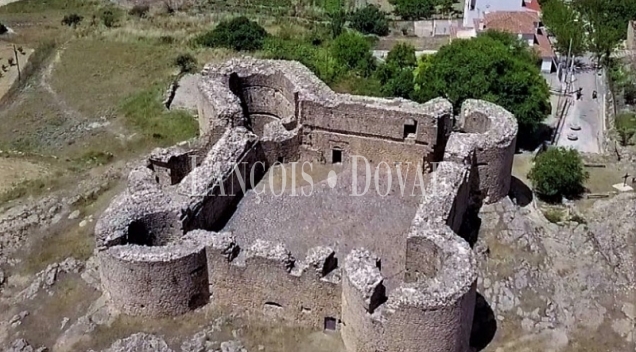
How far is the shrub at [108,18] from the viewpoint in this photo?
59806 mm

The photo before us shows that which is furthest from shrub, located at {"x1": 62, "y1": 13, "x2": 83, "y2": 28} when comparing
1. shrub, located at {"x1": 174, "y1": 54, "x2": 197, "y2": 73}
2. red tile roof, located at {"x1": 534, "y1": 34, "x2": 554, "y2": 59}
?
red tile roof, located at {"x1": 534, "y1": 34, "x2": 554, "y2": 59}

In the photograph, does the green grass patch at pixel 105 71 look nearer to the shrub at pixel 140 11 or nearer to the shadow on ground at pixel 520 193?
the shrub at pixel 140 11

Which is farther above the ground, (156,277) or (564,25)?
(564,25)

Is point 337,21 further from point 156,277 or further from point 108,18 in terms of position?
point 156,277

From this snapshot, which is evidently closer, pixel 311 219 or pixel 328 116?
pixel 311 219

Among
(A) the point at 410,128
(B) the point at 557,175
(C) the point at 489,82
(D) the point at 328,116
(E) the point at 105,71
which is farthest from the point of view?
(E) the point at 105,71

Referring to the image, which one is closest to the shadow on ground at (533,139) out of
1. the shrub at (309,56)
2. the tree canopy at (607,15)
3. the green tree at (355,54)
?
the green tree at (355,54)

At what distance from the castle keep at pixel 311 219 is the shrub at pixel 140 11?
28.7m

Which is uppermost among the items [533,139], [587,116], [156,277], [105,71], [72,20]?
[72,20]

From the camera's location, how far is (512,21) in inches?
2119

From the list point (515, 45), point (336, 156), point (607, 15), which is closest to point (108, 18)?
point (515, 45)

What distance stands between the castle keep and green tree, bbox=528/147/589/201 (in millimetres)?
5014

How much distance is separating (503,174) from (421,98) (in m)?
10.8

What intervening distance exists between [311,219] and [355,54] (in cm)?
2129
